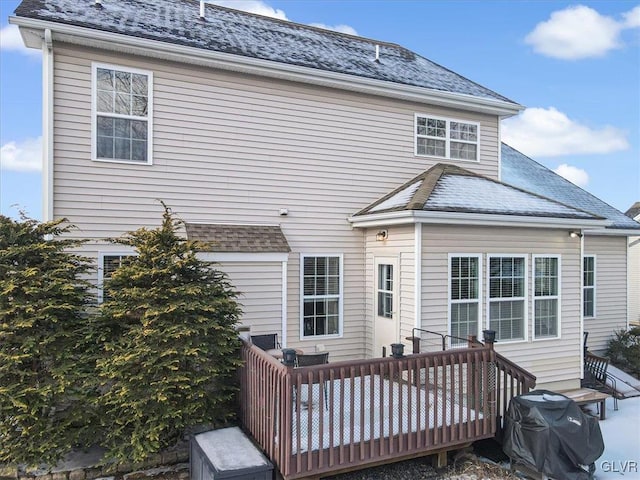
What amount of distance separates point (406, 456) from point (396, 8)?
1527cm

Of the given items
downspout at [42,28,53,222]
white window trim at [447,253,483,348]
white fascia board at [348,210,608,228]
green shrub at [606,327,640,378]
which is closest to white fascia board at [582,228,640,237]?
green shrub at [606,327,640,378]

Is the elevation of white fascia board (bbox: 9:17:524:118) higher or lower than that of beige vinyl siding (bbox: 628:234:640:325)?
higher

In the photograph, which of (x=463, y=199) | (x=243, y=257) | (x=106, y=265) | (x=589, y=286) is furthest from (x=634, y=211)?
(x=106, y=265)

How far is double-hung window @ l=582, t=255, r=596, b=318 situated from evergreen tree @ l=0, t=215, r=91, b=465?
11186mm

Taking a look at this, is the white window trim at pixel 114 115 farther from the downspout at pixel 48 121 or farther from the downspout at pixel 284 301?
the downspout at pixel 284 301

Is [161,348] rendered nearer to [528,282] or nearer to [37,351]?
[37,351]

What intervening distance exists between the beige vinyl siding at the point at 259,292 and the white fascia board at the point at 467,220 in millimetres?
1908

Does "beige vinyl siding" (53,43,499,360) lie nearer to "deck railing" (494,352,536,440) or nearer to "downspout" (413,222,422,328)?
"downspout" (413,222,422,328)

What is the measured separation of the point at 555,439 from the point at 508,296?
10.5 ft

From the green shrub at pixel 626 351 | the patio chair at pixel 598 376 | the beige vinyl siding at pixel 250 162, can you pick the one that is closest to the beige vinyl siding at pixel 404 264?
the beige vinyl siding at pixel 250 162

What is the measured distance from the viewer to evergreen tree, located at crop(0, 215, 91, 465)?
4.54 m

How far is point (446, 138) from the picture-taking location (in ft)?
30.8

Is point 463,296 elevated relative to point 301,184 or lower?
lower

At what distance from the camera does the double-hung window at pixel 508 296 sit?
24.5 ft
